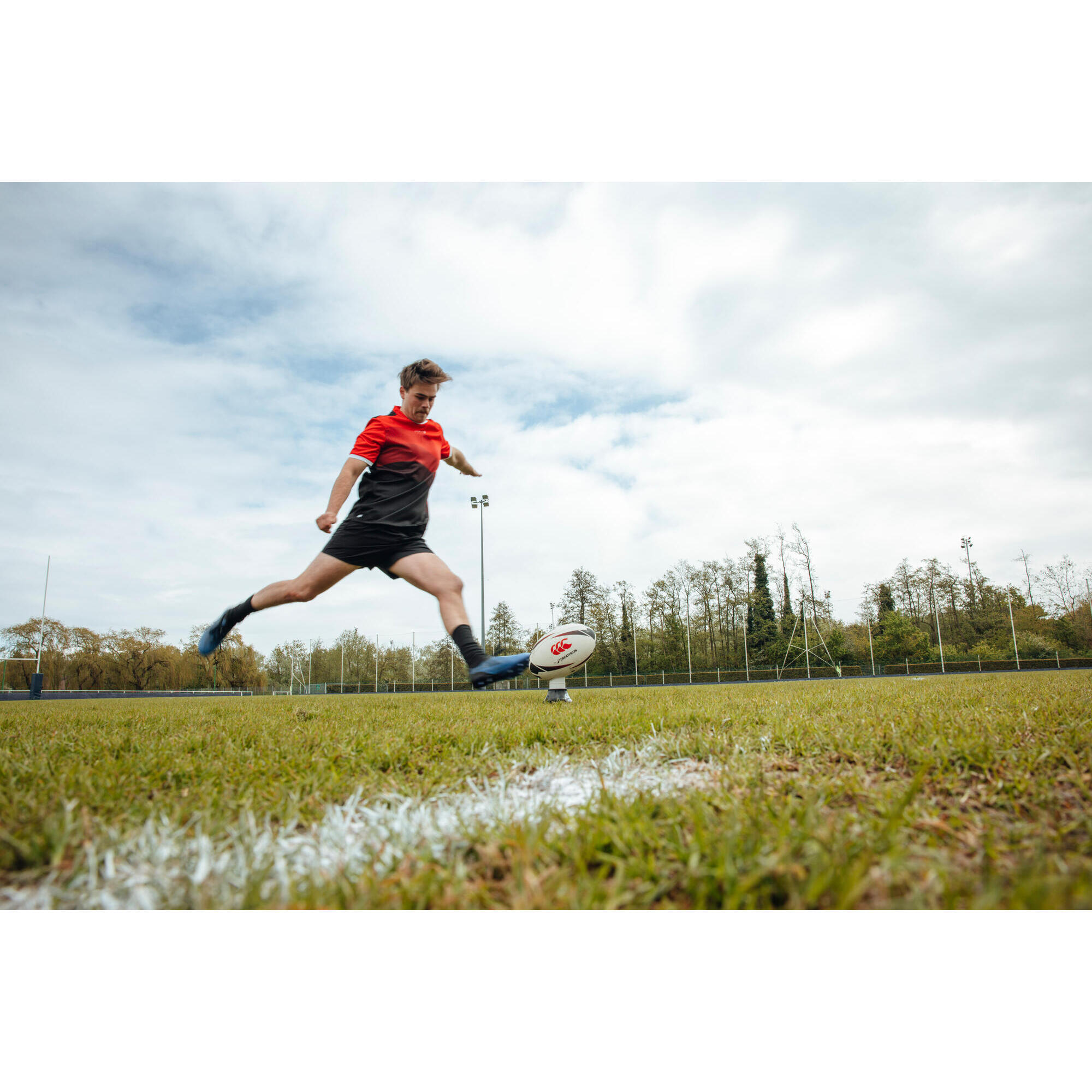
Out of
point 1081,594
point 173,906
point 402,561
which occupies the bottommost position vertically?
point 173,906

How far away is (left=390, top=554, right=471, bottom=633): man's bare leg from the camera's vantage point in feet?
11.9

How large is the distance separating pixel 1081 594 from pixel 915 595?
765 centimetres

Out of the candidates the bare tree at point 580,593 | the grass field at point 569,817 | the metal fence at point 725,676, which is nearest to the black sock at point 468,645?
the grass field at point 569,817

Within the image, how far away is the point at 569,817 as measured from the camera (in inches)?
51.1

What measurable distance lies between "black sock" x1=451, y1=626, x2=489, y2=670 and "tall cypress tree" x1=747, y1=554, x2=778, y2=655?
35.0 meters

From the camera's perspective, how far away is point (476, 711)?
13.0 ft

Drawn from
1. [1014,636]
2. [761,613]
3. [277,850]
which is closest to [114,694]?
[277,850]

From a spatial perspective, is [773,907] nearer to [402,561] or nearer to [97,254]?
[402,561]

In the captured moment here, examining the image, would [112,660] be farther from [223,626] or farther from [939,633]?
[939,633]

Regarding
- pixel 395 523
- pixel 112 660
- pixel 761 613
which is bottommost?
pixel 112 660

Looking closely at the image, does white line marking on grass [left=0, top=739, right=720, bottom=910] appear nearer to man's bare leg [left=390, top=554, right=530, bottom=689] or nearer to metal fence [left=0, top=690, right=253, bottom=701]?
man's bare leg [left=390, top=554, right=530, bottom=689]

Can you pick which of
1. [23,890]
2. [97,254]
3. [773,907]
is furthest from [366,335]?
[773,907]

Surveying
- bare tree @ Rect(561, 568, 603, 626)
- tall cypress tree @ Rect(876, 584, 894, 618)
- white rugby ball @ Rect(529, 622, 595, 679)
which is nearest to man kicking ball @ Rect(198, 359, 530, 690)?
white rugby ball @ Rect(529, 622, 595, 679)

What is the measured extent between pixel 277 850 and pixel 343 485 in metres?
2.87
